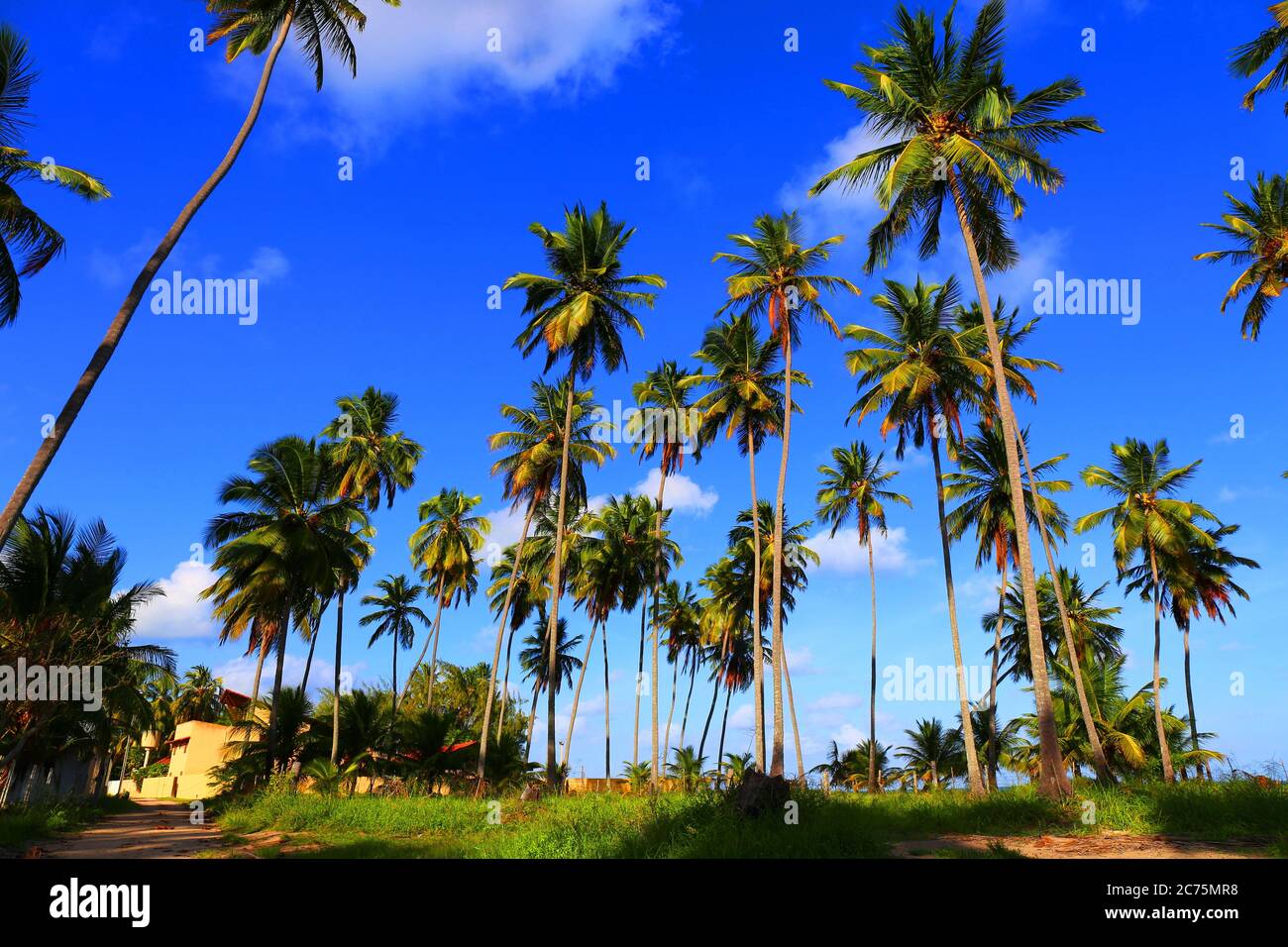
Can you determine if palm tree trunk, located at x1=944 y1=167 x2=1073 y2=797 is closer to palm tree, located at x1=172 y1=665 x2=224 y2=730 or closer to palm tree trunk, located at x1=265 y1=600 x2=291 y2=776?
palm tree trunk, located at x1=265 y1=600 x2=291 y2=776

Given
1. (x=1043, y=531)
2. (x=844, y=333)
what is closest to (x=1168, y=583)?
(x=1043, y=531)

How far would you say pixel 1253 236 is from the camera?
23.5m

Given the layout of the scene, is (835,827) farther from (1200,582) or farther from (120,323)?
(1200,582)

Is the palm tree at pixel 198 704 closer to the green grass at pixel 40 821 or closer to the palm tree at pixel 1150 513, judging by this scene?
the green grass at pixel 40 821

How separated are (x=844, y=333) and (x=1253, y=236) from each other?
41.8 feet

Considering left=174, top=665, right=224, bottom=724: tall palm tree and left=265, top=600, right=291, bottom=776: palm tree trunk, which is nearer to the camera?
left=265, top=600, right=291, bottom=776: palm tree trunk

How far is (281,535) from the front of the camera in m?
28.5

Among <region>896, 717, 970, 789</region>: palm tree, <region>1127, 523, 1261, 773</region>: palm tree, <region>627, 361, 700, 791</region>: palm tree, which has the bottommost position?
<region>896, 717, 970, 789</region>: palm tree

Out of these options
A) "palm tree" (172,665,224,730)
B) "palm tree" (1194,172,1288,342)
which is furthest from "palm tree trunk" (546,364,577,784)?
"palm tree" (172,665,224,730)

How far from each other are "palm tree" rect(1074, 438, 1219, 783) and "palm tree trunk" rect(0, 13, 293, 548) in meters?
35.4

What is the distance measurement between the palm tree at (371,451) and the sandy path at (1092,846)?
2964 cm

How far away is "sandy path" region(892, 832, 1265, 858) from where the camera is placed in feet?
32.8

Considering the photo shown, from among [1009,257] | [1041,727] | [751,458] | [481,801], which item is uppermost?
[1009,257]
